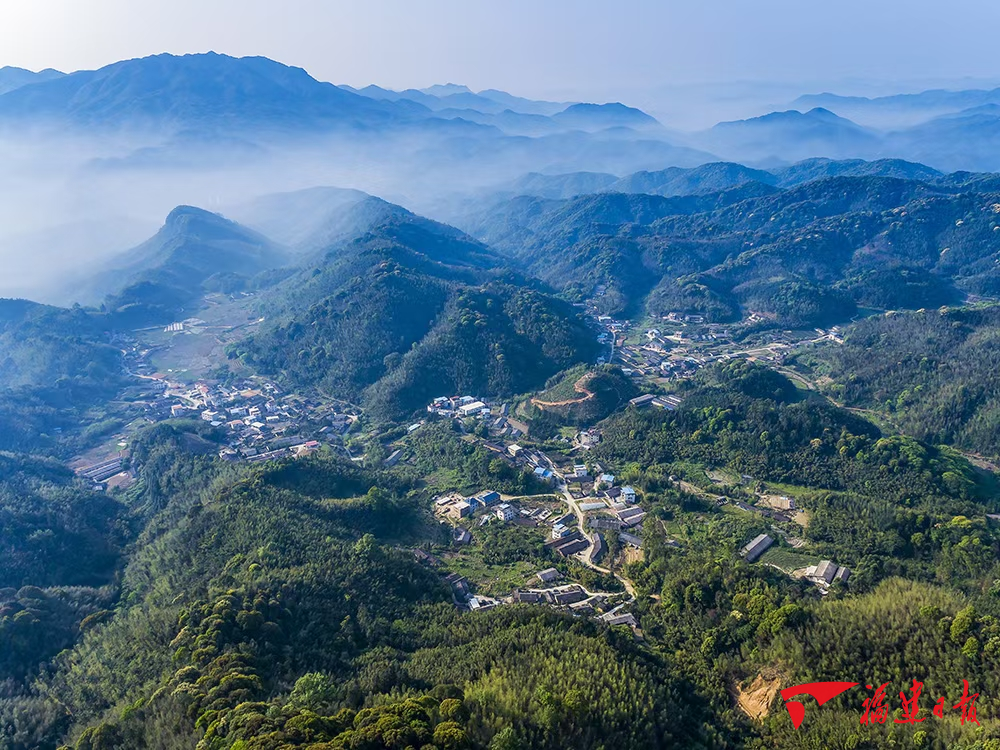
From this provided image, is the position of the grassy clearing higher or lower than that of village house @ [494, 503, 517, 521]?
higher

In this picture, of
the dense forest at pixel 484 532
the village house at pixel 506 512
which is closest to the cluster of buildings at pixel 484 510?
the village house at pixel 506 512

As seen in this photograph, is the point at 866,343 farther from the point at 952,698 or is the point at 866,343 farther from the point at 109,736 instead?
the point at 109,736

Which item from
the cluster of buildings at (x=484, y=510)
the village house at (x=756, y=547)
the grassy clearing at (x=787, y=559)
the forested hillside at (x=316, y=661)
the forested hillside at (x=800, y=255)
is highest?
the forested hillside at (x=800, y=255)

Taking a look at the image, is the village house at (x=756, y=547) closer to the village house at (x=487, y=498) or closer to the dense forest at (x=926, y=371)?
the village house at (x=487, y=498)

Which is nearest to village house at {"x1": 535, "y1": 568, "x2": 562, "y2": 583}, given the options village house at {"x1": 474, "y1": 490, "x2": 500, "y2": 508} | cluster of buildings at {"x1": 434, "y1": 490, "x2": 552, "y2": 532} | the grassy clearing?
cluster of buildings at {"x1": 434, "y1": 490, "x2": 552, "y2": 532}

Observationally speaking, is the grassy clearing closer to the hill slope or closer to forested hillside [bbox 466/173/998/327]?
forested hillside [bbox 466/173/998/327]

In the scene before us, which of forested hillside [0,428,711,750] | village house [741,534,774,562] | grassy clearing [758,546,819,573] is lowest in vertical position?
grassy clearing [758,546,819,573]

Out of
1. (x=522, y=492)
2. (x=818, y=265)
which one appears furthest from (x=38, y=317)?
(x=818, y=265)

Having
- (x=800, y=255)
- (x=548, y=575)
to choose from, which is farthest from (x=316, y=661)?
(x=800, y=255)

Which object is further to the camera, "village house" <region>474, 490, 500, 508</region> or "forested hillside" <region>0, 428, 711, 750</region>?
"village house" <region>474, 490, 500, 508</region>

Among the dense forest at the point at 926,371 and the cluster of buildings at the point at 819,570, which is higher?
the dense forest at the point at 926,371

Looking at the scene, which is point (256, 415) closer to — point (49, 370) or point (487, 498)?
point (487, 498)
